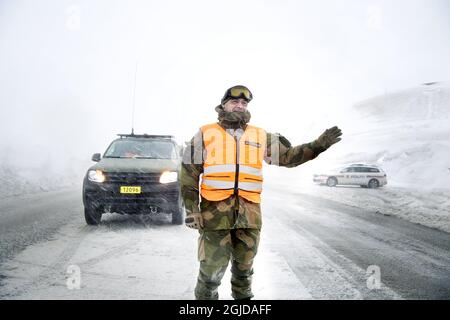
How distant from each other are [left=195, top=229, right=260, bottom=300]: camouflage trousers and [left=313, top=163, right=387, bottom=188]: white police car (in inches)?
741

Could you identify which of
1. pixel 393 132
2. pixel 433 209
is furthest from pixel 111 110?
pixel 433 209

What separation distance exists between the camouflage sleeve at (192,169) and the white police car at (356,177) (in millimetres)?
18903

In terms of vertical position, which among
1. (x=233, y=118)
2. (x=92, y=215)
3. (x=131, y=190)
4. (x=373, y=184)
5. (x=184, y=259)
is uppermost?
(x=233, y=118)

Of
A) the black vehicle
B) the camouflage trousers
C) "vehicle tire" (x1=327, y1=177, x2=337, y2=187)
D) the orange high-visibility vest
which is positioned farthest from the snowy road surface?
"vehicle tire" (x1=327, y1=177, x2=337, y2=187)

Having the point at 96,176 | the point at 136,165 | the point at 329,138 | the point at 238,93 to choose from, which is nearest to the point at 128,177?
the point at 136,165

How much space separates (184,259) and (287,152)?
2402 millimetres

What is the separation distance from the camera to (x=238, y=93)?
2783mm

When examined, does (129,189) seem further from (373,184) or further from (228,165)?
(373,184)

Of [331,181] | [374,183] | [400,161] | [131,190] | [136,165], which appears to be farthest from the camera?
[400,161]

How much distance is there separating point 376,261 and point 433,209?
7.18 metres

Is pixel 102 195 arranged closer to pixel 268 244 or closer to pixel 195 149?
Answer: pixel 268 244

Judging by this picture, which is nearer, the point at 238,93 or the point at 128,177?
the point at 238,93

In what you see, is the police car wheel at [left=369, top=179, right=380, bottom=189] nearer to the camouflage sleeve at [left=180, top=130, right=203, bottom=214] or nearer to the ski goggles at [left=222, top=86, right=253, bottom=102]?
the ski goggles at [left=222, top=86, right=253, bottom=102]

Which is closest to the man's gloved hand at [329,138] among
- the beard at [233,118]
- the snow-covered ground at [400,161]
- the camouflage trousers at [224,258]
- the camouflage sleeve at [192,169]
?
the beard at [233,118]
